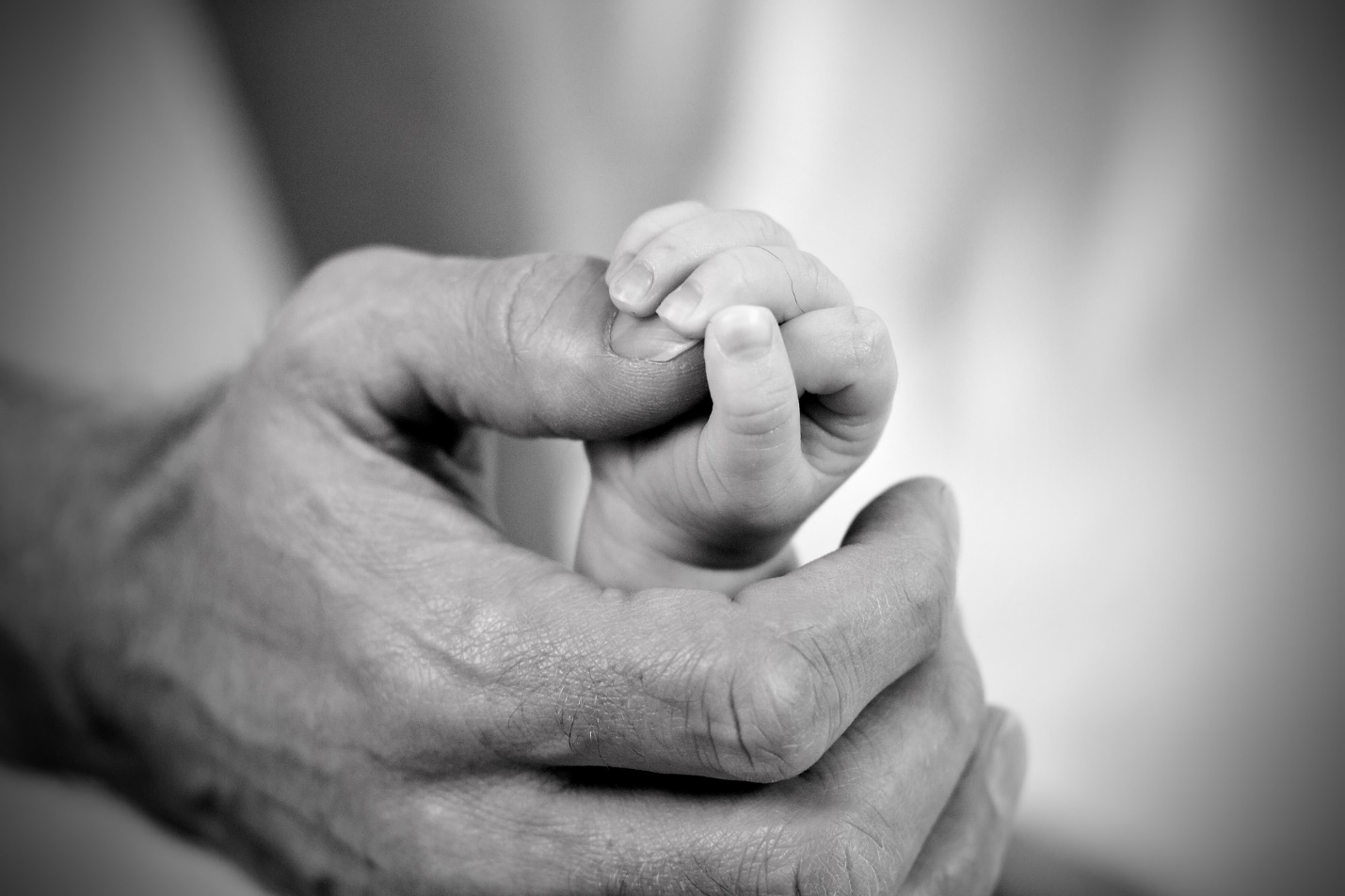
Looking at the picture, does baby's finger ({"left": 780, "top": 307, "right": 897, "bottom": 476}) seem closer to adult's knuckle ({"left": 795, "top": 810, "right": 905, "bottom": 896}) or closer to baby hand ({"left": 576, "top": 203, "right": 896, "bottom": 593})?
baby hand ({"left": 576, "top": 203, "right": 896, "bottom": 593})

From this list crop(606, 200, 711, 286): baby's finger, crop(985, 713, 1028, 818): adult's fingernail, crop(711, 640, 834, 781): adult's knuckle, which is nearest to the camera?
crop(711, 640, 834, 781): adult's knuckle

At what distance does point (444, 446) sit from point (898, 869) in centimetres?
53

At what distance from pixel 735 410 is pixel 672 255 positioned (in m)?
0.12

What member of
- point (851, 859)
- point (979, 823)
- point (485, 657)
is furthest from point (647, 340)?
point (979, 823)

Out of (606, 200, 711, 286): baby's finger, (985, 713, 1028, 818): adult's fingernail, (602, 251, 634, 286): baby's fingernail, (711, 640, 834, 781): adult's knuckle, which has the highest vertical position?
(606, 200, 711, 286): baby's finger

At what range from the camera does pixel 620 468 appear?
0.81 metres

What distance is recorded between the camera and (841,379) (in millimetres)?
708

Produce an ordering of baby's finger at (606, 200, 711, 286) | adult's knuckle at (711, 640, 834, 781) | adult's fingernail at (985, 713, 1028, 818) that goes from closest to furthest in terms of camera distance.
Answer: adult's knuckle at (711, 640, 834, 781)
baby's finger at (606, 200, 711, 286)
adult's fingernail at (985, 713, 1028, 818)

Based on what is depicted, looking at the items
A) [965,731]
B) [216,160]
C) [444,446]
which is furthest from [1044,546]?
[216,160]

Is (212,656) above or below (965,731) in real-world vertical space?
above

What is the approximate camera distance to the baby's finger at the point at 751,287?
65cm

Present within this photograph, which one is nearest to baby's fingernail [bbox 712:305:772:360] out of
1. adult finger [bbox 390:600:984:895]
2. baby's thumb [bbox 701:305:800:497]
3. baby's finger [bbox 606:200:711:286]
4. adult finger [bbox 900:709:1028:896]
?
baby's thumb [bbox 701:305:800:497]

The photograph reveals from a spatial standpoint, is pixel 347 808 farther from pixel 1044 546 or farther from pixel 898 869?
pixel 1044 546

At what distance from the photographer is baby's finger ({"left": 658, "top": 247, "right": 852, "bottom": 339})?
0.65 meters
